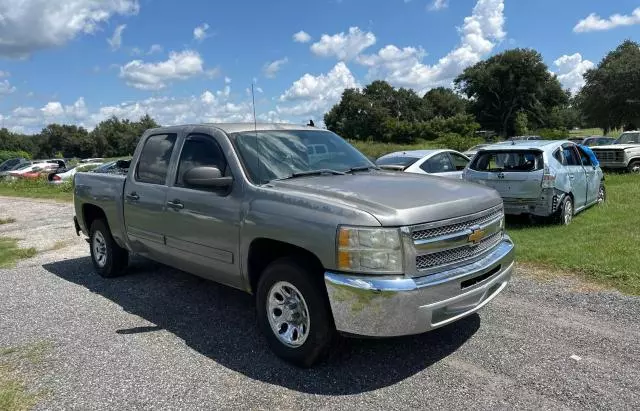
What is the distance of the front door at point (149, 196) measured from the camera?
5383mm

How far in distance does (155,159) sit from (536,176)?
674 cm

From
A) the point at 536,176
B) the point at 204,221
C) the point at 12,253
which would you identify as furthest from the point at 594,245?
the point at 12,253

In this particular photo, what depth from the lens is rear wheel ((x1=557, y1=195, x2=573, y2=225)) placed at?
31.1 ft

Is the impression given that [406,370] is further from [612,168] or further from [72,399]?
[612,168]

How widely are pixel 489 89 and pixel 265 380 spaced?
8394 centimetres

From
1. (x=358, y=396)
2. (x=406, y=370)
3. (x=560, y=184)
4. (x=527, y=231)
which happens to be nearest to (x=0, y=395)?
(x=358, y=396)

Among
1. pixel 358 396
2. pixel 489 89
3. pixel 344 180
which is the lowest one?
pixel 358 396

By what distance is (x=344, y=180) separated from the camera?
4.47 m

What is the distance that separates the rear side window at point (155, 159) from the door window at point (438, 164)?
21.4 feet

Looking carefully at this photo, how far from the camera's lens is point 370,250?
3.52m

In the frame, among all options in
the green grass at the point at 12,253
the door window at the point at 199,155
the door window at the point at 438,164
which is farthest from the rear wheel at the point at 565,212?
the green grass at the point at 12,253

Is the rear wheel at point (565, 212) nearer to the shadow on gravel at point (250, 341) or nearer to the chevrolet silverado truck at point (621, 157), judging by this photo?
the shadow on gravel at point (250, 341)

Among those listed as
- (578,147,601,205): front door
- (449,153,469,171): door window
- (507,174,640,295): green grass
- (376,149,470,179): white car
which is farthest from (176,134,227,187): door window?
(578,147,601,205): front door

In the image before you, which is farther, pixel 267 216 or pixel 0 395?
pixel 267 216
